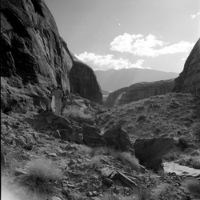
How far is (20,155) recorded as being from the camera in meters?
5.48

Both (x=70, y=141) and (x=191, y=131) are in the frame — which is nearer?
(x=70, y=141)

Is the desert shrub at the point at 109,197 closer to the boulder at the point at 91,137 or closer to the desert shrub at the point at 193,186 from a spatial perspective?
the desert shrub at the point at 193,186

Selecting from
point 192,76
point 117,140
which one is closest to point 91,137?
point 117,140

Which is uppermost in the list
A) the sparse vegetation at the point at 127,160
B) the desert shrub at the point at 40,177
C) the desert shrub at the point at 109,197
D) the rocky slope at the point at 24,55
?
the rocky slope at the point at 24,55

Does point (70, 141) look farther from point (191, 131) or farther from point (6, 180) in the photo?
point (191, 131)

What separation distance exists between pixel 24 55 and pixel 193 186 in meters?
8.39

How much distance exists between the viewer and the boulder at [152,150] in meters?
10.2

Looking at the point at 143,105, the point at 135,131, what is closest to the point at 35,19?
the point at 135,131

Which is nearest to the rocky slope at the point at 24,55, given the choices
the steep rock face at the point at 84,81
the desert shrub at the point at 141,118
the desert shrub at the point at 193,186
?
the desert shrub at the point at 193,186

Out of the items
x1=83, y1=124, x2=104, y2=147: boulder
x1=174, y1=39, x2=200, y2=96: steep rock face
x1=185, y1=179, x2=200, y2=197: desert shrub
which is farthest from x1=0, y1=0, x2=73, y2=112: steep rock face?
x1=174, y1=39, x2=200, y2=96: steep rock face

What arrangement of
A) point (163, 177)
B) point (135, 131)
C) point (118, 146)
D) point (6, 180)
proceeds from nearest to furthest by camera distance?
1. point (6, 180)
2. point (163, 177)
3. point (118, 146)
4. point (135, 131)

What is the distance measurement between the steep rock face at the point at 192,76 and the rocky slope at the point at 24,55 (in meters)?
21.1

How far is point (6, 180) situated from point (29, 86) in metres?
5.88

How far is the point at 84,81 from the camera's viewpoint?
3969 cm
